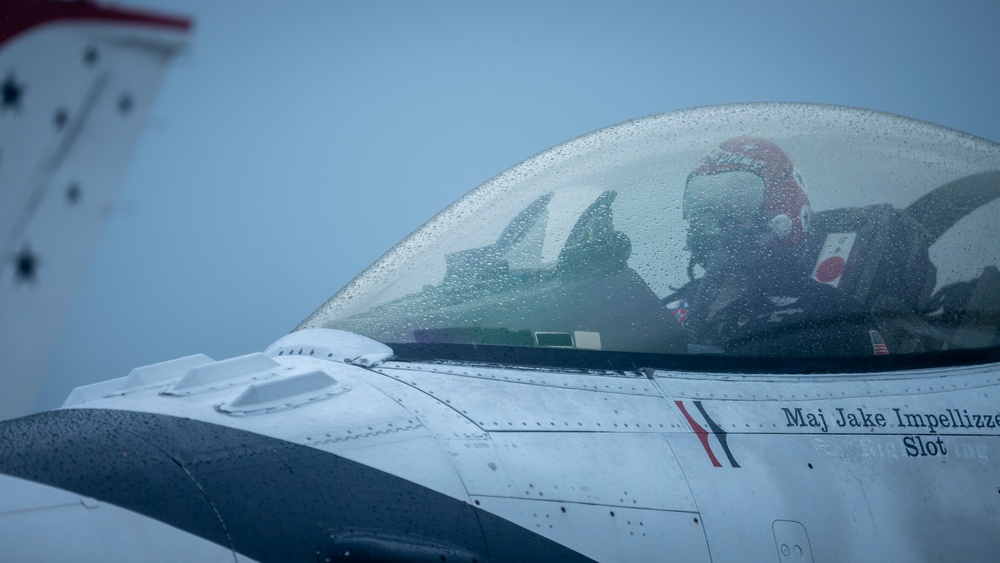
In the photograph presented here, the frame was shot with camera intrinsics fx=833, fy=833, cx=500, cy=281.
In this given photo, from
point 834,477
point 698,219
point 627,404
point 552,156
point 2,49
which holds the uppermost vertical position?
point 2,49

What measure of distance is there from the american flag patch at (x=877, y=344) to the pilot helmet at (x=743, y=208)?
1.15 ft

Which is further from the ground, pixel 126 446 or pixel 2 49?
pixel 2 49

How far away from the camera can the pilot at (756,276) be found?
92.8 inches

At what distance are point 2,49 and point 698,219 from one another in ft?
5.79

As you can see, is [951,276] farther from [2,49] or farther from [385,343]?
[2,49]

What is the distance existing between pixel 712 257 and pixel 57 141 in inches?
66.5

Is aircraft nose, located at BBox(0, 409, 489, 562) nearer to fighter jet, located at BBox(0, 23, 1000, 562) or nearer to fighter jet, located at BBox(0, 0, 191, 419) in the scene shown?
fighter jet, located at BBox(0, 23, 1000, 562)

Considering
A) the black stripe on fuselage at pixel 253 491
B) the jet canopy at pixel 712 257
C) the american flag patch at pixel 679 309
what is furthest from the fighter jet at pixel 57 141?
the american flag patch at pixel 679 309

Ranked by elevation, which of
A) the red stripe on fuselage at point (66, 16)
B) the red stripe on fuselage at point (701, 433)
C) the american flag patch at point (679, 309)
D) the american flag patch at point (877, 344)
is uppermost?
the red stripe on fuselage at point (66, 16)

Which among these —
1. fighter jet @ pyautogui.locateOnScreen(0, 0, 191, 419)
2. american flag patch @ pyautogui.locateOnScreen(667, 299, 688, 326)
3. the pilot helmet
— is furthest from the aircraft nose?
the pilot helmet

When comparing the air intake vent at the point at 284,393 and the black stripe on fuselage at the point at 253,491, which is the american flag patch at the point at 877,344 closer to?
the black stripe on fuselage at the point at 253,491

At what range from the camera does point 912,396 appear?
93.5 inches

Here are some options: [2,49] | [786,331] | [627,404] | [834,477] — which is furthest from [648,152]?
[2,49]

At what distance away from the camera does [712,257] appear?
2408 mm
